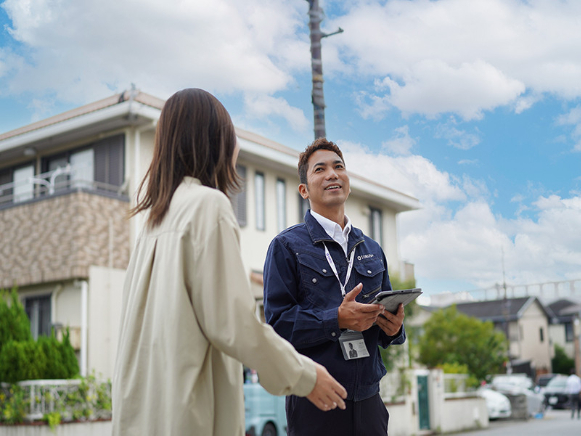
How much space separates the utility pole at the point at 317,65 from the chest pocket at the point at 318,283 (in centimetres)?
496

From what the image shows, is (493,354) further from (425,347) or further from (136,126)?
(136,126)

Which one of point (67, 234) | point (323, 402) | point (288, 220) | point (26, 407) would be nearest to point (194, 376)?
point (323, 402)

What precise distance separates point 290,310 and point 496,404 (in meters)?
25.2

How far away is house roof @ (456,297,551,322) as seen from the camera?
2280 inches

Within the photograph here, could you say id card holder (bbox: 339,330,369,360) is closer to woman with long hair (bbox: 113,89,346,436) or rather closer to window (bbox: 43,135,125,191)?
woman with long hair (bbox: 113,89,346,436)

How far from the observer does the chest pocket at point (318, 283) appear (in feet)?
11.3

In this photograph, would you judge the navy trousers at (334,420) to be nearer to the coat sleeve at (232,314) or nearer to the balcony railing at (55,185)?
the coat sleeve at (232,314)

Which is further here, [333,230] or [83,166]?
[83,166]

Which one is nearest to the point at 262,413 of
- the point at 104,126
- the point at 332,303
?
the point at 104,126

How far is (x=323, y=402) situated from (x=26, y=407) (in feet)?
39.4

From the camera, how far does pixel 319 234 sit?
3.65m

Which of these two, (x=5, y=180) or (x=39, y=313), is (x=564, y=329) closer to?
(x=5, y=180)

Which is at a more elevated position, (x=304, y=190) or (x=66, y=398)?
(x=304, y=190)

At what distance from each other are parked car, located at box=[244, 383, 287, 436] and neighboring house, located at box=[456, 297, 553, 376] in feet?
142
